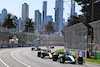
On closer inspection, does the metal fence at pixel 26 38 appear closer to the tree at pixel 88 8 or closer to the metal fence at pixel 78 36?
the tree at pixel 88 8

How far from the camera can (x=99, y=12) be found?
43094mm

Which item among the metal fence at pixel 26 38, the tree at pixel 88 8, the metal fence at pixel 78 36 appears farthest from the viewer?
the metal fence at pixel 26 38

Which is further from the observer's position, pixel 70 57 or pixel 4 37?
pixel 4 37

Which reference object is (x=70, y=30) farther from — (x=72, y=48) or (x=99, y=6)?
(x=99, y=6)

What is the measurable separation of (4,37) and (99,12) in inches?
1130

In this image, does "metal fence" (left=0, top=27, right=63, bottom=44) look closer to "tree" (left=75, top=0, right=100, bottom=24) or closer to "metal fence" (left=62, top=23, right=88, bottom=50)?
"tree" (left=75, top=0, right=100, bottom=24)

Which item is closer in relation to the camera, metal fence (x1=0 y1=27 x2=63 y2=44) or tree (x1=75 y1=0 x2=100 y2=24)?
tree (x1=75 y1=0 x2=100 y2=24)

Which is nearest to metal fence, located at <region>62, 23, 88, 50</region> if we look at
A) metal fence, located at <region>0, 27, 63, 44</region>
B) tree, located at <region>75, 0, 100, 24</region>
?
tree, located at <region>75, 0, 100, 24</region>

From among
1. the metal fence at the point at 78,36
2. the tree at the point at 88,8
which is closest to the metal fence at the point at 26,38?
the tree at the point at 88,8

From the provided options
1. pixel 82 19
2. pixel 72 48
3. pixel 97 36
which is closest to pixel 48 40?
pixel 82 19

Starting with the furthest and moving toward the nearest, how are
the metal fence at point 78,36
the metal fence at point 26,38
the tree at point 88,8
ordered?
1. the metal fence at point 26,38
2. the tree at point 88,8
3. the metal fence at point 78,36

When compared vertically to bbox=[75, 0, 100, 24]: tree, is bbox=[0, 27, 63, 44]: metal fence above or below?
below

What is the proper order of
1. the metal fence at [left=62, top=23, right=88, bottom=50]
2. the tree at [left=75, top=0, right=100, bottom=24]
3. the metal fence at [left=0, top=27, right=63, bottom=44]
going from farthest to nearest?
the metal fence at [left=0, top=27, right=63, bottom=44] < the tree at [left=75, top=0, right=100, bottom=24] < the metal fence at [left=62, top=23, right=88, bottom=50]

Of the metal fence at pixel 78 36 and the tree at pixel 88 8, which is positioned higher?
the tree at pixel 88 8
